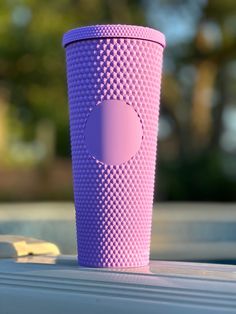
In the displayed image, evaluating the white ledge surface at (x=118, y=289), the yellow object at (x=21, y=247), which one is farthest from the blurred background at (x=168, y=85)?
the white ledge surface at (x=118, y=289)

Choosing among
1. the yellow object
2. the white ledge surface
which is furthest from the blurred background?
the white ledge surface

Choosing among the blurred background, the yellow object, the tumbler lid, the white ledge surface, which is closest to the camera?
the white ledge surface

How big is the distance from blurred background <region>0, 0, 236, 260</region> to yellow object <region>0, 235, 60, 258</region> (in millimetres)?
5375

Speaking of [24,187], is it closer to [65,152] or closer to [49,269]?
[65,152]

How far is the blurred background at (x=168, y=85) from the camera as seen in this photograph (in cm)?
946

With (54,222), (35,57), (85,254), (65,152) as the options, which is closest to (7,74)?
(35,57)

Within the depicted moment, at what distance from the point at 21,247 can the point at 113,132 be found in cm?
55

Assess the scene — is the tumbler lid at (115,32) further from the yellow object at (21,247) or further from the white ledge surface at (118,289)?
the yellow object at (21,247)

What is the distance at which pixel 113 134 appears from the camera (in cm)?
154

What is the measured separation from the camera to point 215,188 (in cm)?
1205

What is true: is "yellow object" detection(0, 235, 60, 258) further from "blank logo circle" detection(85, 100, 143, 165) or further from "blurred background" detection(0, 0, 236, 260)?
"blurred background" detection(0, 0, 236, 260)

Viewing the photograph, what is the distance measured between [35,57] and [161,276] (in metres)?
8.28

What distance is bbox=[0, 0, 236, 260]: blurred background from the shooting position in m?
9.46

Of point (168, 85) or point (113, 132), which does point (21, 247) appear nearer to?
point (113, 132)
